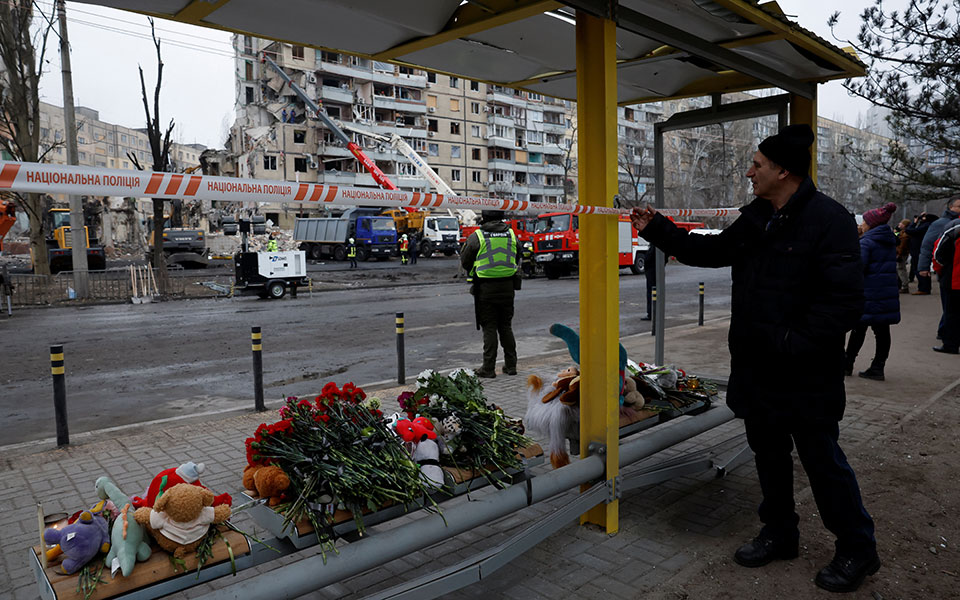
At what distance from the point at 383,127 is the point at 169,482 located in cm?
6763

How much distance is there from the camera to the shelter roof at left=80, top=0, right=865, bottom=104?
3752 millimetres

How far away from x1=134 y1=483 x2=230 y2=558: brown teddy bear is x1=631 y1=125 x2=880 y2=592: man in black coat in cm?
267

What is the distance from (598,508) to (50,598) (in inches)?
111

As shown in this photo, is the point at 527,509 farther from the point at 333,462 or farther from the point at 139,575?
the point at 139,575

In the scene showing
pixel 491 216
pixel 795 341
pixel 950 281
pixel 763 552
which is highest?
pixel 491 216

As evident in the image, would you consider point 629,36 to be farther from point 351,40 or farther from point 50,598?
point 50,598

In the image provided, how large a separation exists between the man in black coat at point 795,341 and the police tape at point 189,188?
1.39 meters

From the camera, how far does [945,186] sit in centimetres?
1248

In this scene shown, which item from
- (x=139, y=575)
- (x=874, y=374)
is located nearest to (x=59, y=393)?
(x=139, y=575)

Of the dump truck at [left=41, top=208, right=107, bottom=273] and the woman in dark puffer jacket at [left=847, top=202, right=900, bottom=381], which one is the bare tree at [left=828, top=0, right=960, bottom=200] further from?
the dump truck at [left=41, top=208, right=107, bottom=273]

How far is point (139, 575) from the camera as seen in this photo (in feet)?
7.74

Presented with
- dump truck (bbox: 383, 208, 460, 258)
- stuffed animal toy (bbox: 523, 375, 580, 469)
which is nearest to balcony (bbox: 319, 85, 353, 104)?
dump truck (bbox: 383, 208, 460, 258)

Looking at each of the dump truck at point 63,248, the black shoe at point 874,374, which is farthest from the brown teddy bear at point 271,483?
the dump truck at point 63,248

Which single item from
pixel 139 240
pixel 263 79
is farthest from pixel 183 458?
pixel 263 79
